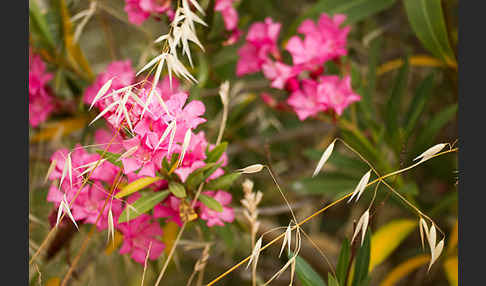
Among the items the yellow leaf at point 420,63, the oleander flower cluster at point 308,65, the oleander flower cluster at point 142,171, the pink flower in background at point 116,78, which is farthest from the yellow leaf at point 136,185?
the yellow leaf at point 420,63

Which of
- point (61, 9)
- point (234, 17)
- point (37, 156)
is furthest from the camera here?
point (37, 156)

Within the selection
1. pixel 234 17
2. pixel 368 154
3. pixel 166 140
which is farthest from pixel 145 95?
pixel 368 154

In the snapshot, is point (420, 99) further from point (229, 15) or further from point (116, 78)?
point (116, 78)

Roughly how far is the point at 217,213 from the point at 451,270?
53 centimetres

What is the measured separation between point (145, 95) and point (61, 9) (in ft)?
1.78

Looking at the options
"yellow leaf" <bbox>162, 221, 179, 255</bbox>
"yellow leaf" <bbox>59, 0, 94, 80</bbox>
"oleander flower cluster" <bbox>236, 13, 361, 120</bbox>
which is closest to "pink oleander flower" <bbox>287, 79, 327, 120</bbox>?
"oleander flower cluster" <bbox>236, 13, 361, 120</bbox>

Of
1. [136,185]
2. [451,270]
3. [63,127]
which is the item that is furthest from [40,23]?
[451,270]

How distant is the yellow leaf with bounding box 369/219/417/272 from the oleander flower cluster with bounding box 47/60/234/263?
37cm

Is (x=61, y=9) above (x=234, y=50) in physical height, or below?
above

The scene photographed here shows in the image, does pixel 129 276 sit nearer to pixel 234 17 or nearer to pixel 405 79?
pixel 234 17

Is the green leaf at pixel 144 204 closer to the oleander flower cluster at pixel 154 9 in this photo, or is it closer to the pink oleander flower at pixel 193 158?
the pink oleander flower at pixel 193 158

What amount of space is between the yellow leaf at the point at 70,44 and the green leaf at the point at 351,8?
512mm

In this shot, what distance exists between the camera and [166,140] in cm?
74

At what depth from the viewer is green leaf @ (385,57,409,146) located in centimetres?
110
